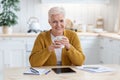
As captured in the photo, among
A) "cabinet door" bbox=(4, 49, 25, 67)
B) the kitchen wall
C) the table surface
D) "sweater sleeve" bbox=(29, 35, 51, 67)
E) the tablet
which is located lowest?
"cabinet door" bbox=(4, 49, 25, 67)

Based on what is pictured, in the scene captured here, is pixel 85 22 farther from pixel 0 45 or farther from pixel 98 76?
pixel 98 76

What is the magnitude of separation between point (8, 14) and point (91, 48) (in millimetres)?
1623

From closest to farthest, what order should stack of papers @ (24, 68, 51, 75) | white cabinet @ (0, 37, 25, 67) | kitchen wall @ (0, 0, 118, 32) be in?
1. stack of papers @ (24, 68, 51, 75)
2. white cabinet @ (0, 37, 25, 67)
3. kitchen wall @ (0, 0, 118, 32)

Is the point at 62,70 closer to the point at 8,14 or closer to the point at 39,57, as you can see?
the point at 39,57

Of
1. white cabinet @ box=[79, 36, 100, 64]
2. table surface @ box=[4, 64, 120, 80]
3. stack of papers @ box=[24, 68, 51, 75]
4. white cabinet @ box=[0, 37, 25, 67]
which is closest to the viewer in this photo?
table surface @ box=[4, 64, 120, 80]

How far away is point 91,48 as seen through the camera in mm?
4312

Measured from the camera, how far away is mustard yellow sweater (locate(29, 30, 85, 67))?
2260 millimetres

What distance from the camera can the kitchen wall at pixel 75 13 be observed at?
4594 mm

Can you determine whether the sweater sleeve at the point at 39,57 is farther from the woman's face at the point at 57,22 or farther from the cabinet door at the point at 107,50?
the cabinet door at the point at 107,50

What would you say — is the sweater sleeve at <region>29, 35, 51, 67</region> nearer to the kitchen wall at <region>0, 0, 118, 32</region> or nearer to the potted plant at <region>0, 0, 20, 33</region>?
the potted plant at <region>0, 0, 20, 33</region>

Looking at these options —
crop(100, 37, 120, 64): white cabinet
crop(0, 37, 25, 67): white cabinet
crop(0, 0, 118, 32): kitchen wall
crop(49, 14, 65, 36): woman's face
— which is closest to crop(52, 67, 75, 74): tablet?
crop(49, 14, 65, 36): woman's face

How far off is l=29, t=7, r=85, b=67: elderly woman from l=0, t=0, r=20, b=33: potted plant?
185 cm

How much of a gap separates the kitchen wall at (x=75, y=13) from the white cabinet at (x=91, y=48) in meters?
0.67

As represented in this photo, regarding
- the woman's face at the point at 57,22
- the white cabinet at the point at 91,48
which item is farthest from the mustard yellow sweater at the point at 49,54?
the white cabinet at the point at 91,48
